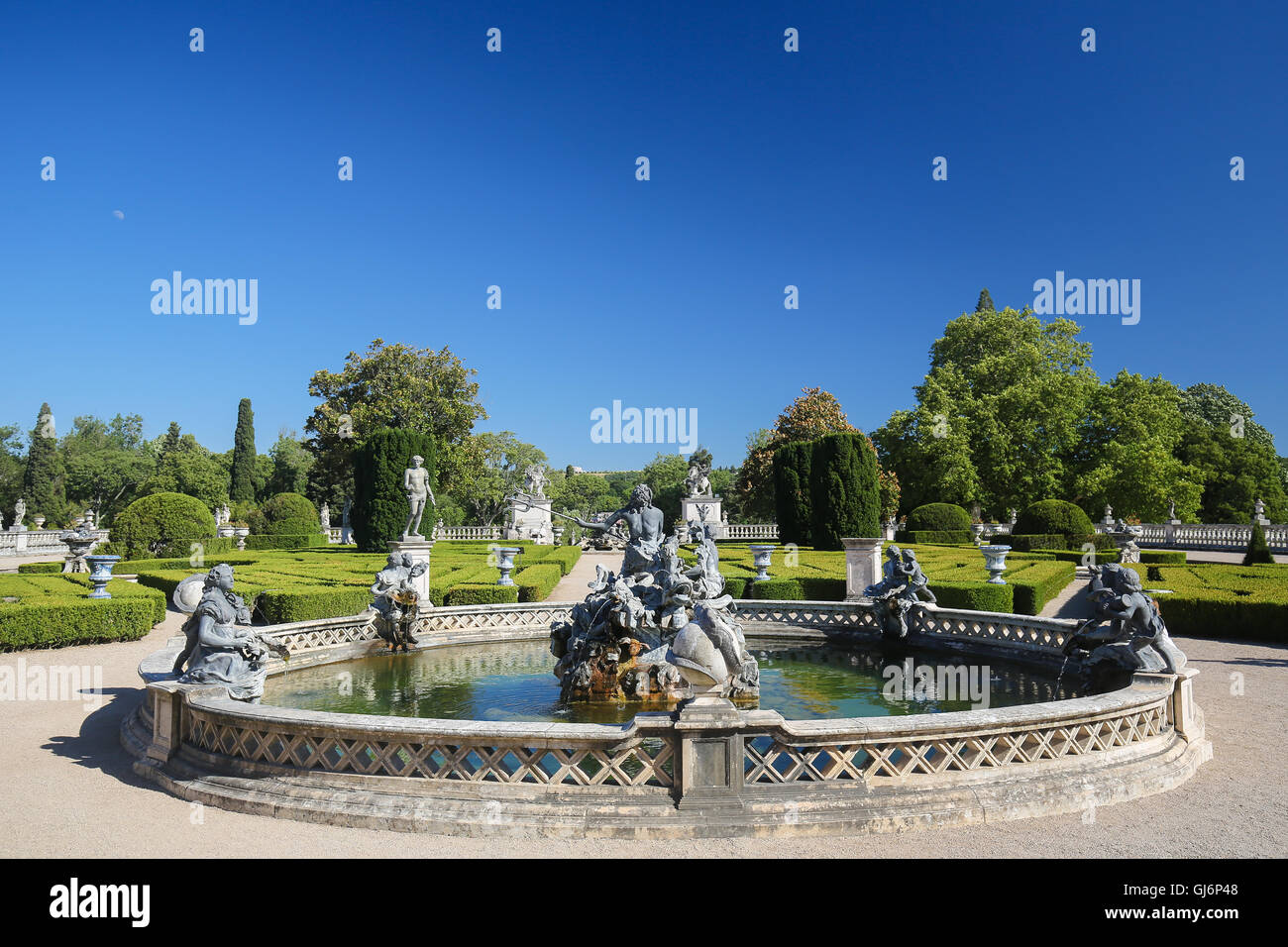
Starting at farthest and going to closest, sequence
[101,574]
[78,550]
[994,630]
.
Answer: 1. [78,550]
2. [101,574]
3. [994,630]

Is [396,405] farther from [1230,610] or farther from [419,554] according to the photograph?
[1230,610]

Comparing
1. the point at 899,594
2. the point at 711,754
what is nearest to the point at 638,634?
the point at 711,754

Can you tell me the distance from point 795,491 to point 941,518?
351 inches

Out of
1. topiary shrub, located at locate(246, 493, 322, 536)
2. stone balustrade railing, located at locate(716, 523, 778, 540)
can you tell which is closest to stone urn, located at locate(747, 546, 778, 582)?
stone balustrade railing, located at locate(716, 523, 778, 540)

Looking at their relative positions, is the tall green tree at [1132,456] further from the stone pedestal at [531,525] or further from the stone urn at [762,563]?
the stone pedestal at [531,525]

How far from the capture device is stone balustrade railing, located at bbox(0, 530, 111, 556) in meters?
45.5

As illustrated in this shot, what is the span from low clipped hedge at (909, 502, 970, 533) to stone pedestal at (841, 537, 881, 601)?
25.5m

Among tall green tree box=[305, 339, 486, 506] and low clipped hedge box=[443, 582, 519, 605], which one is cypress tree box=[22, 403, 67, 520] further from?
low clipped hedge box=[443, 582, 519, 605]

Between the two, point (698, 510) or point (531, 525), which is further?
point (531, 525)

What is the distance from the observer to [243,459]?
244 feet

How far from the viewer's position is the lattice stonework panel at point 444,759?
20.9ft

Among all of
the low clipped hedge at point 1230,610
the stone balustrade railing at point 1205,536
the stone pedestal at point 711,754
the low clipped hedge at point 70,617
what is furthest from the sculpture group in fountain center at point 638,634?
the stone balustrade railing at point 1205,536
